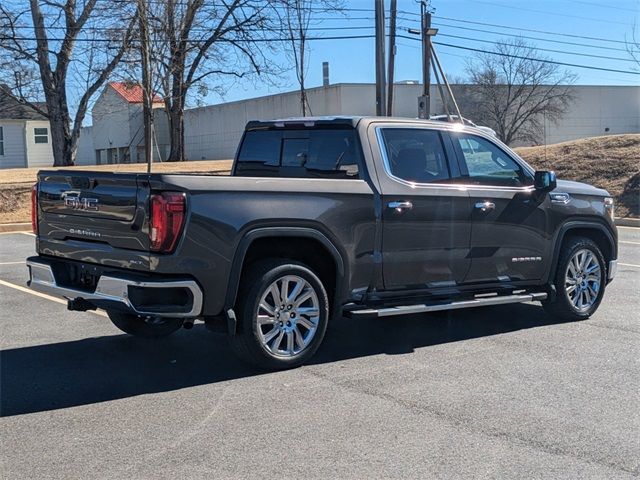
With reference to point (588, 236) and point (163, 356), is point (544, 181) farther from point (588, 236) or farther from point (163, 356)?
point (163, 356)

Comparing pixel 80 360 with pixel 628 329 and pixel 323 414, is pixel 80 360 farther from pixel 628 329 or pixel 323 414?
pixel 628 329

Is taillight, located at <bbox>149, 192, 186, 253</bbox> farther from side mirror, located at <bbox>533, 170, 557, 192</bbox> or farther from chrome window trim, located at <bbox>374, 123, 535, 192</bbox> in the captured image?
side mirror, located at <bbox>533, 170, 557, 192</bbox>

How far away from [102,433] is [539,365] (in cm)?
341

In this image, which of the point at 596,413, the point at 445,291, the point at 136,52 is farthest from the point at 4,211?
the point at 596,413

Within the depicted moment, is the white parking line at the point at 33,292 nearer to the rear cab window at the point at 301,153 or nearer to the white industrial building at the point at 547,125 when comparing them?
the rear cab window at the point at 301,153

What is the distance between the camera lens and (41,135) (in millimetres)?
54344

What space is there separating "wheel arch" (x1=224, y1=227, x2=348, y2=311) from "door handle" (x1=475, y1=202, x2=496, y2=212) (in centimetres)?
153

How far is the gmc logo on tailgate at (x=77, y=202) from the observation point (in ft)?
18.0

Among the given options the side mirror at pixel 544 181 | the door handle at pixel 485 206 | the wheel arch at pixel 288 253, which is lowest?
the wheel arch at pixel 288 253

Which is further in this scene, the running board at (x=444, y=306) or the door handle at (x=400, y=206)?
the door handle at (x=400, y=206)

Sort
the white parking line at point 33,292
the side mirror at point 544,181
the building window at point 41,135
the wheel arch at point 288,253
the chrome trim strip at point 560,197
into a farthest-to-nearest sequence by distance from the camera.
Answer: the building window at point 41,135, the white parking line at point 33,292, the chrome trim strip at point 560,197, the side mirror at point 544,181, the wheel arch at point 288,253

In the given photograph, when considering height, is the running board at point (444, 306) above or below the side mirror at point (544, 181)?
below

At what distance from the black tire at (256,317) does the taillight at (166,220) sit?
0.74m

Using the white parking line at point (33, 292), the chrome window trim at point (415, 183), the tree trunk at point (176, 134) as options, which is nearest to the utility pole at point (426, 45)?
the tree trunk at point (176, 134)
